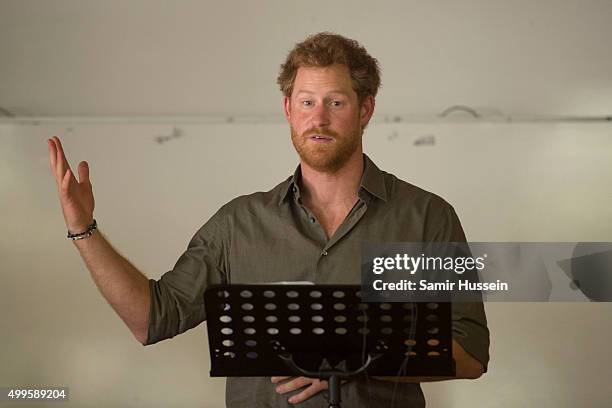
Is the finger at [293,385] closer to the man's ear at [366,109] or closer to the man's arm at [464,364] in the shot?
the man's arm at [464,364]

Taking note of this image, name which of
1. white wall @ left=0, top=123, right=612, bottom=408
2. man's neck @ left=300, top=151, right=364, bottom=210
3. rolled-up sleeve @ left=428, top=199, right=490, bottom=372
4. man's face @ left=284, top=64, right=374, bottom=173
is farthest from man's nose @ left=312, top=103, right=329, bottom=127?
white wall @ left=0, top=123, right=612, bottom=408

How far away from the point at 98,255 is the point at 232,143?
163 cm

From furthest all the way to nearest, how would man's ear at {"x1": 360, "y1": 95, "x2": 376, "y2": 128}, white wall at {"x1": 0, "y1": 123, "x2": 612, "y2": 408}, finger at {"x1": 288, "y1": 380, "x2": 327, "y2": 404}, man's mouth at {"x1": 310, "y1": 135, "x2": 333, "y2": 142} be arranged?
white wall at {"x1": 0, "y1": 123, "x2": 612, "y2": 408} → man's ear at {"x1": 360, "y1": 95, "x2": 376, "y2": 128} → man's mouth at {"x1": 310, "y1": 135, "x2": 333, "y2": 142} → finger at {"x1": 288, "y1": 380, "x2": 327, "y2": 404}

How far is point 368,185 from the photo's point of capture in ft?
7.59

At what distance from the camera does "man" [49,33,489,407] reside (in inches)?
81.4

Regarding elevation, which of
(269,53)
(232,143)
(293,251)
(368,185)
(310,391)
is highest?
(269,53)

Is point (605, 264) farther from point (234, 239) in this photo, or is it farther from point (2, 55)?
point (2, 55)

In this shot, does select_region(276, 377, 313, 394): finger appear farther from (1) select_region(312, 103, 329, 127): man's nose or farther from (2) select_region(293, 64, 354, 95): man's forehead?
(2) select_region(293, 64, 354, 95): man's forehead

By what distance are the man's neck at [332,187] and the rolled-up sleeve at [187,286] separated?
27cm

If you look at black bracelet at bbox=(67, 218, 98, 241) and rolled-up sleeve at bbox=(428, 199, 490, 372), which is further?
rolled-up sleeve at bbox=(428, 199, 490, 372)

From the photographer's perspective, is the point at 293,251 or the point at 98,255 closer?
the point at 98,255

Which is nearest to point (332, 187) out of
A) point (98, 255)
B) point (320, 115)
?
point (320, 115)

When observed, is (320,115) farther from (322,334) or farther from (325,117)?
(322,334)

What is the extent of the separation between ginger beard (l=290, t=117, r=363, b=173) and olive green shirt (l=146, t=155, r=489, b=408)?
9 cm
